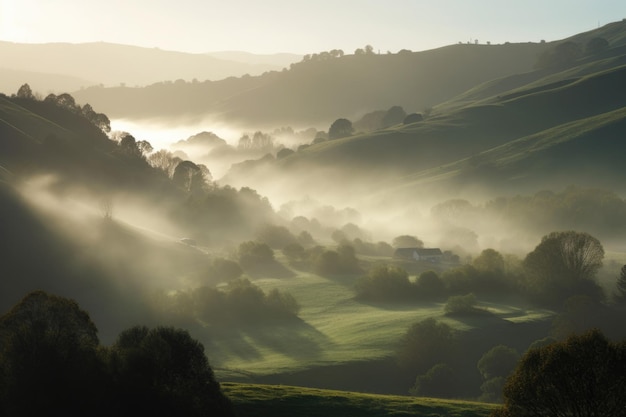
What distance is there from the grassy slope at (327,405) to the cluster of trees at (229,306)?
48.6 m

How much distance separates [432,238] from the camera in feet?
613

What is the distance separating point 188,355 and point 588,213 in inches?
6028

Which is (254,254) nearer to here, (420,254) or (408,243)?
(420,254)

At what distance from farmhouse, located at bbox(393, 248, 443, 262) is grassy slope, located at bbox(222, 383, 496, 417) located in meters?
92.9

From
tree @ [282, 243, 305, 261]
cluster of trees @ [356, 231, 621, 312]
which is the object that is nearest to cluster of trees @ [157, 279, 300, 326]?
cluster of trees @ [356, 231, 621, 312]

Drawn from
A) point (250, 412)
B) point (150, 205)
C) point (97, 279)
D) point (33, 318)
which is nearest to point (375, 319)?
point (97, 279)

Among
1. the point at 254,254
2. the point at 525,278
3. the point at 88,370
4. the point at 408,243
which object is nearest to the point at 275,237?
the point at 254,254

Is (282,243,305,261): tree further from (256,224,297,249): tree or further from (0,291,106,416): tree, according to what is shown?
(0,291,106,416): tree

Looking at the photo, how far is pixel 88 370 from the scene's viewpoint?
4672 cm

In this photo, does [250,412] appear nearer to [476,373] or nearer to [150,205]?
[476,373]

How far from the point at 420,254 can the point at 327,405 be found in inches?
4008

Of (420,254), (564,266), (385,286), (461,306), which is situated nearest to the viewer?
(461,306)

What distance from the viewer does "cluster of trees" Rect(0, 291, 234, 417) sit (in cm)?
4488

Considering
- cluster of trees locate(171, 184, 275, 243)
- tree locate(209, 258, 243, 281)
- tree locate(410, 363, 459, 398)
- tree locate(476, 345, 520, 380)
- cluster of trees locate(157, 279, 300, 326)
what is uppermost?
cluster of trees locate(171, 184, 275, 243)
